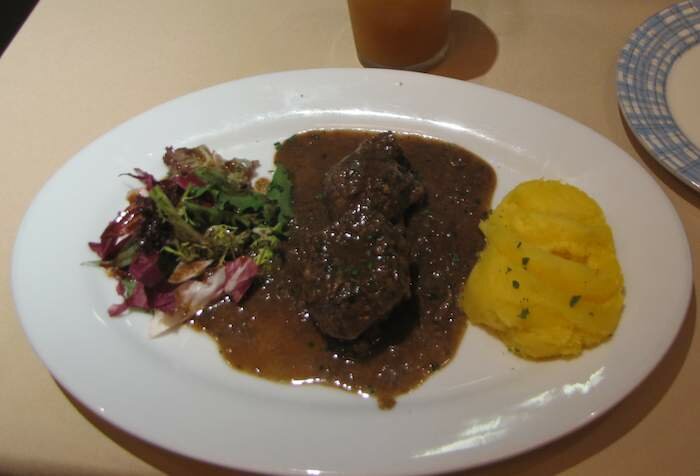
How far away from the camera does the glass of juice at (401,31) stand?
3.49 meters

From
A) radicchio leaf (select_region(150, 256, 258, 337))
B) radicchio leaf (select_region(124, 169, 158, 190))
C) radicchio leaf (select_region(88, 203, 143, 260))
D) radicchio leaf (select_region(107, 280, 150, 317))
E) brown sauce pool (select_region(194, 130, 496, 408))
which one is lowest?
brown sauce pool (select_region(194, 130, 496, 408))

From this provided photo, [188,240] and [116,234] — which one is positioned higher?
[116,234]

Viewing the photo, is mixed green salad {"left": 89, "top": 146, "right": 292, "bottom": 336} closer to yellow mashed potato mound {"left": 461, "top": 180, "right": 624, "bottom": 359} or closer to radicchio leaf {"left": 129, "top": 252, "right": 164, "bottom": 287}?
radicchio leaf {"left": 129, "top": 252, "right": 164, "bottom": 287}

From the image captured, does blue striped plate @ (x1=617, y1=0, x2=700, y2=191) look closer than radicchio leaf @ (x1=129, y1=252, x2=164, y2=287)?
No

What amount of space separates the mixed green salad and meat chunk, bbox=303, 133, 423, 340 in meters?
0.43

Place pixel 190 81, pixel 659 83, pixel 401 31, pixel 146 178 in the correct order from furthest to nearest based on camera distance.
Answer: pixel 190 81, pixel 401 31, pixel 659 83, pixel 146 178

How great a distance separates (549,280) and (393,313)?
0.73 metres

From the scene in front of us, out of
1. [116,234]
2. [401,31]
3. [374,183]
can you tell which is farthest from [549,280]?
[116,234]

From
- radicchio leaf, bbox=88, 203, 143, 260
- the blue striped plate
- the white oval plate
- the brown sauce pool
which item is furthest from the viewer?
the blue striped plate

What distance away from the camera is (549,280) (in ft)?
7.79

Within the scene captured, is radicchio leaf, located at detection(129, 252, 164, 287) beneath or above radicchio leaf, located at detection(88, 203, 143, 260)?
beneath

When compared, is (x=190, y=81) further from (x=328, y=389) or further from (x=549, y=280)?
(x=549, y=280)

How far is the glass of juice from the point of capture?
3488 millimetres

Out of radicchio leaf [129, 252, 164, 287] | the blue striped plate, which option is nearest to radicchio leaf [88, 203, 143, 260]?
radicchio leaf [129, 252, 164, 287]
